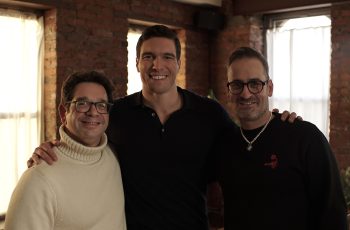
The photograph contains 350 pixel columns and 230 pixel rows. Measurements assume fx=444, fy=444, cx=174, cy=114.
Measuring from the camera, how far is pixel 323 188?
1.73 m

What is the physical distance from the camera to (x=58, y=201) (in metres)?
1.58

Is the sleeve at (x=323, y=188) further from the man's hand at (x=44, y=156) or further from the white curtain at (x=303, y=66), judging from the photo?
the white curtain at (x=303, y=66)

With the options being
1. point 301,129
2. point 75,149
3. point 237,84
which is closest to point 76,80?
point 75,149

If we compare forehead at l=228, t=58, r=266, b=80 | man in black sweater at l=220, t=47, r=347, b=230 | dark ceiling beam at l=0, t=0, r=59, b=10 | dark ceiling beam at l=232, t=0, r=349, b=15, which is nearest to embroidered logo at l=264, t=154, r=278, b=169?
man in black sweater at l=220, t=47, r=347, b=230

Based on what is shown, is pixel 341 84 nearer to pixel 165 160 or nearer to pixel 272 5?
pixel 272 5

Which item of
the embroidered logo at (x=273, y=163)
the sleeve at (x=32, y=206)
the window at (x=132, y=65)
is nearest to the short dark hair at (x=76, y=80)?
the sleeve at (x=32, y=206)

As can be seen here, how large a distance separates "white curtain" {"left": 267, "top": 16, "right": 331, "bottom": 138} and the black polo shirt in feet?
12.6

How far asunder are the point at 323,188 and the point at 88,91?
100 cm

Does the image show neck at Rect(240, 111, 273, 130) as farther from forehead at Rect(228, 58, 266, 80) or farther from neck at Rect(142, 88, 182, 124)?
neck at Rect(142, 88, 182, 124)

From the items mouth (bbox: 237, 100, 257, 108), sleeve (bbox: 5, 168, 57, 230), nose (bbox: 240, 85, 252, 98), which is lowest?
sleeve (bbox: 5, 168, 57, 230)

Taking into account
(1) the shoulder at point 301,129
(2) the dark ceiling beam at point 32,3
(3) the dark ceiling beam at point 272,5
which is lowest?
(1) the shoulder at point 301,129

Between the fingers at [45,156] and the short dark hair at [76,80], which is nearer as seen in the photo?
the fingers at [45,156]

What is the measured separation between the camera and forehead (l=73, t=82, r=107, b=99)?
177cm

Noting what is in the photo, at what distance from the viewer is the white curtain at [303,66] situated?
566 cm
